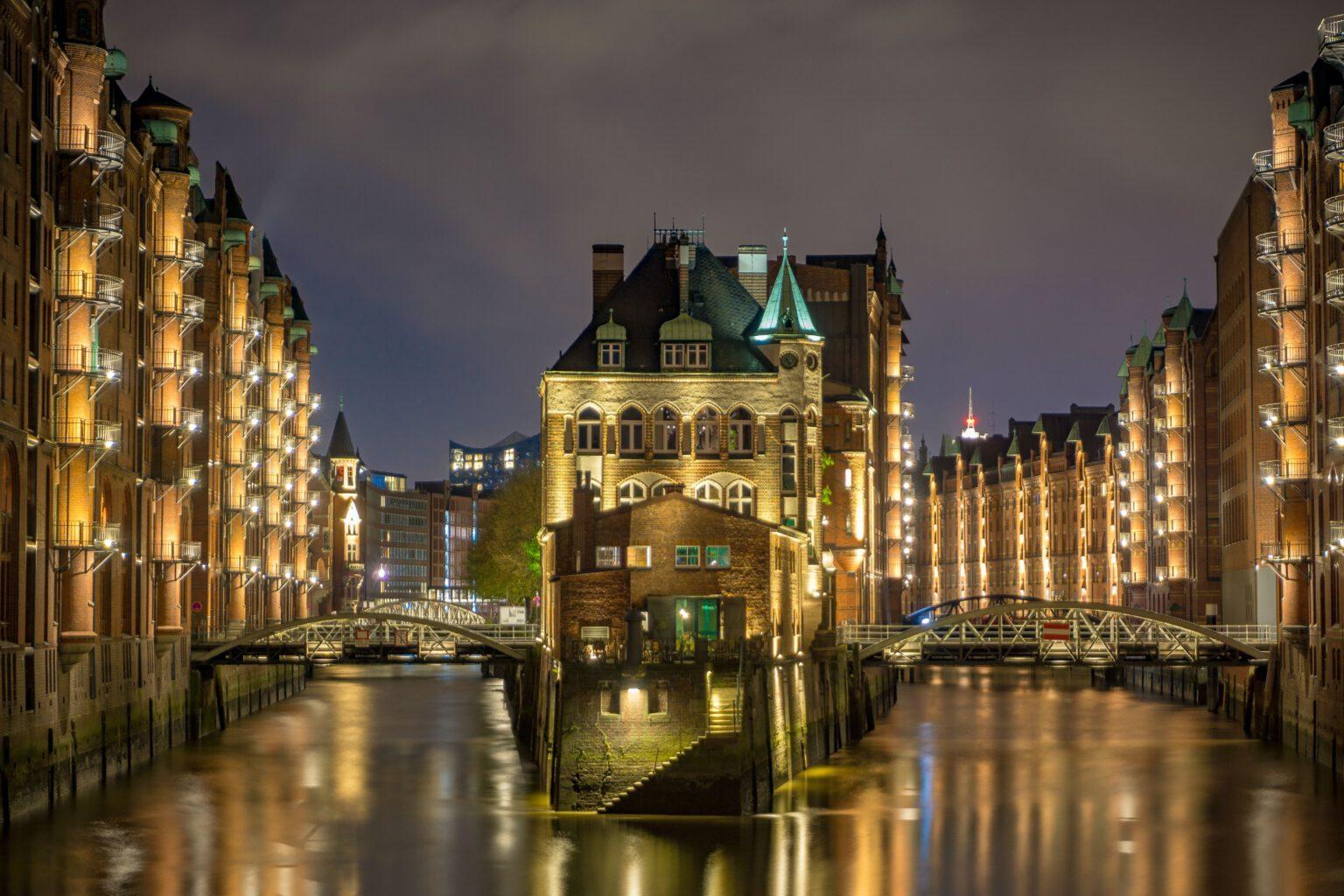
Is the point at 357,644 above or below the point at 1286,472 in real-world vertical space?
below

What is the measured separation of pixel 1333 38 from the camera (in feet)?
211

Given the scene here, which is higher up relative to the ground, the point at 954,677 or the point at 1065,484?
the point at 1065,484

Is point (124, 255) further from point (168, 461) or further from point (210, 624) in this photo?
point (210, 624)

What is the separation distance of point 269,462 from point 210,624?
2241cm

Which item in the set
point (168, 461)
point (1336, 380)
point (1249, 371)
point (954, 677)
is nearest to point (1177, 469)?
point (1249, 371)

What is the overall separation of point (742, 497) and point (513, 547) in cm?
4918

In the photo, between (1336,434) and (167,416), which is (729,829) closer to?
(1336,434)

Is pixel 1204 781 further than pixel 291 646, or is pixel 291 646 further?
pixel 291 646

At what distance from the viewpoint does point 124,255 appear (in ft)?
230

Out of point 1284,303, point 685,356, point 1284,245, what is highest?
point 1284,245

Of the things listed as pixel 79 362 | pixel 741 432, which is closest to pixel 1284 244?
pixel 741 432

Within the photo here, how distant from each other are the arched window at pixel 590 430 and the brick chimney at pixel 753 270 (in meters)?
13.4

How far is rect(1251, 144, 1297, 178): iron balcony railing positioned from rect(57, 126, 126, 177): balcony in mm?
41600

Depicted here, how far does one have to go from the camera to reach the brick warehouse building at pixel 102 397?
185ft
